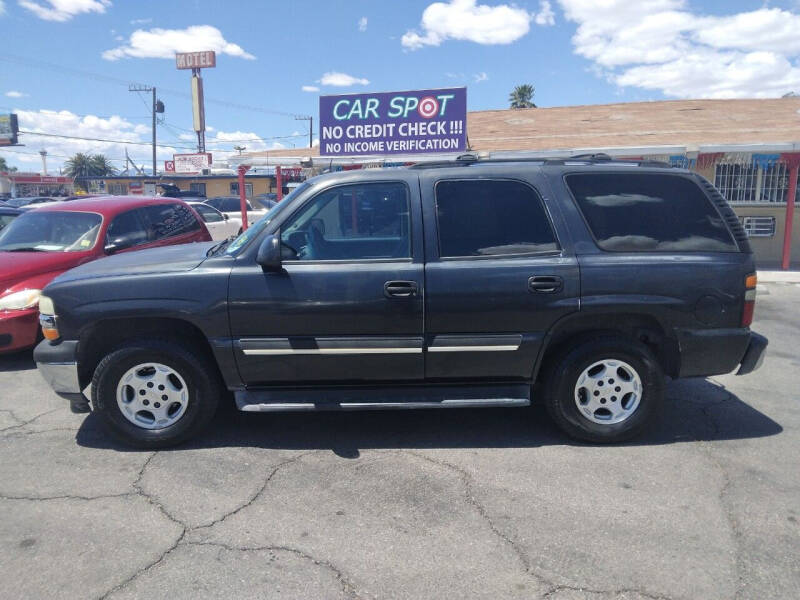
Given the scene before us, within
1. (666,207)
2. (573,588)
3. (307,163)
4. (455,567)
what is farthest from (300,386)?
(307,163)

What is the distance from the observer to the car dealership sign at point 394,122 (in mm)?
13078

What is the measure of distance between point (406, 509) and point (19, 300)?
4.59 metres

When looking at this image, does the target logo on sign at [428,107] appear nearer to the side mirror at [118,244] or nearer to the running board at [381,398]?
the side mirror at [118,244]

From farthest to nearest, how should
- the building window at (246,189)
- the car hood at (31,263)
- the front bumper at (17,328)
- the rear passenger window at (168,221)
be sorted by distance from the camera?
the building window at (246,189), the rear passenger window at (168,221), the car hood at (31,263), the front bumper at (17,328)

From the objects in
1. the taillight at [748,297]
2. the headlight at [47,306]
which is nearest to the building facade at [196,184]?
the headlight at [47,306]

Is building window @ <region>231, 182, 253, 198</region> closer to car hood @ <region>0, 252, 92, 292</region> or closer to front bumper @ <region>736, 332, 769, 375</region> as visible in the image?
car hood @ <region>0, 252, 92, 292</region>

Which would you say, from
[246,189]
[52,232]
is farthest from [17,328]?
[246,189]

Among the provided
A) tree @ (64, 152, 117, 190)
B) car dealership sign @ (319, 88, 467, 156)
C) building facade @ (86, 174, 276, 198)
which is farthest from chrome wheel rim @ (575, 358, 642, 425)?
tree @ (64, 152, 117, 190)

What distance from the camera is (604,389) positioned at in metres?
4.05

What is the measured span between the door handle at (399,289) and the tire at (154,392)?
131 cm

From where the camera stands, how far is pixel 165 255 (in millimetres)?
4379

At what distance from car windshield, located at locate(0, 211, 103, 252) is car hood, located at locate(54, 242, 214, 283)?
2.61m

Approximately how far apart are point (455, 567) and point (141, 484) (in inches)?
79.0

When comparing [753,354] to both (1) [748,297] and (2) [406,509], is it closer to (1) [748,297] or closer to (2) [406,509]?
(1) [748,297]
